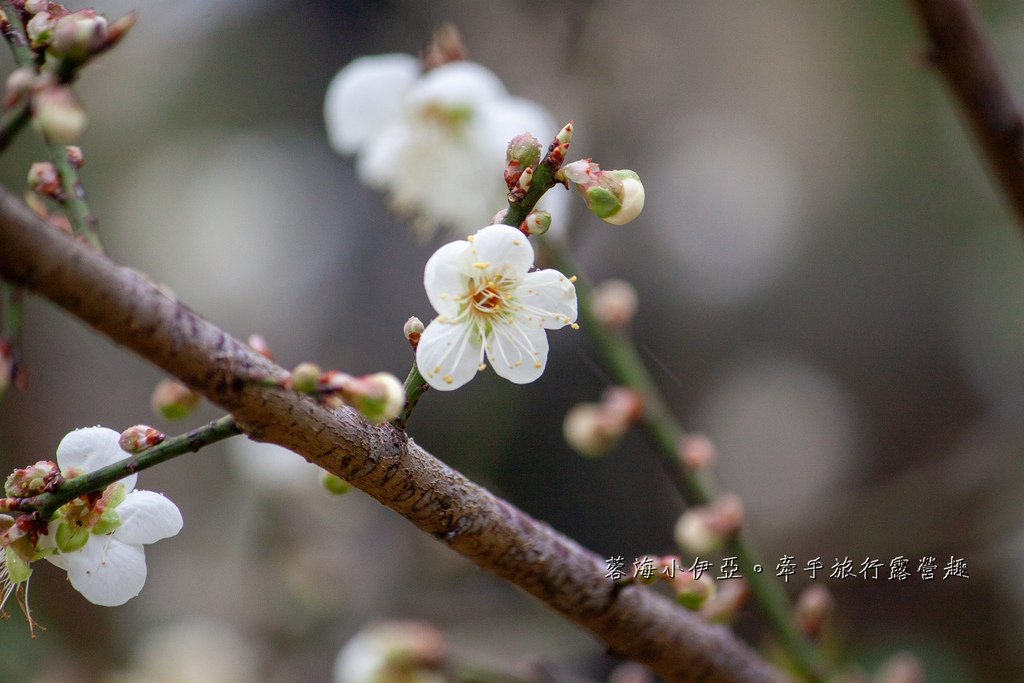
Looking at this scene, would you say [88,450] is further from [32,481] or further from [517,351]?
[517,351]

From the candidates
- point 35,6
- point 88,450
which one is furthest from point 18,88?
point 88,450

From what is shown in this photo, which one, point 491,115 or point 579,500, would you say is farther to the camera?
point 579,500

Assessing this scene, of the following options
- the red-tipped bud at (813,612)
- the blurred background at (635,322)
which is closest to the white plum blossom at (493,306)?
the red-tipped bud at (813,612)

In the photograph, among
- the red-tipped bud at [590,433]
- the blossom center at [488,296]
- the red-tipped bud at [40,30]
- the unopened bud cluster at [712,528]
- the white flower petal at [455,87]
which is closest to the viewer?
the red-tipped bud at [40,30]

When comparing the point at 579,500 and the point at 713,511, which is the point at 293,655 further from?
the point at 713,511

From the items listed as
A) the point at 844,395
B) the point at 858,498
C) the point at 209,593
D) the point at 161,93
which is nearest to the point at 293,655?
the point at 209,593

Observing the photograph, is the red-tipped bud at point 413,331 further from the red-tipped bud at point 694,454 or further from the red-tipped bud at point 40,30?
the red-tipped bud at point 694,454
